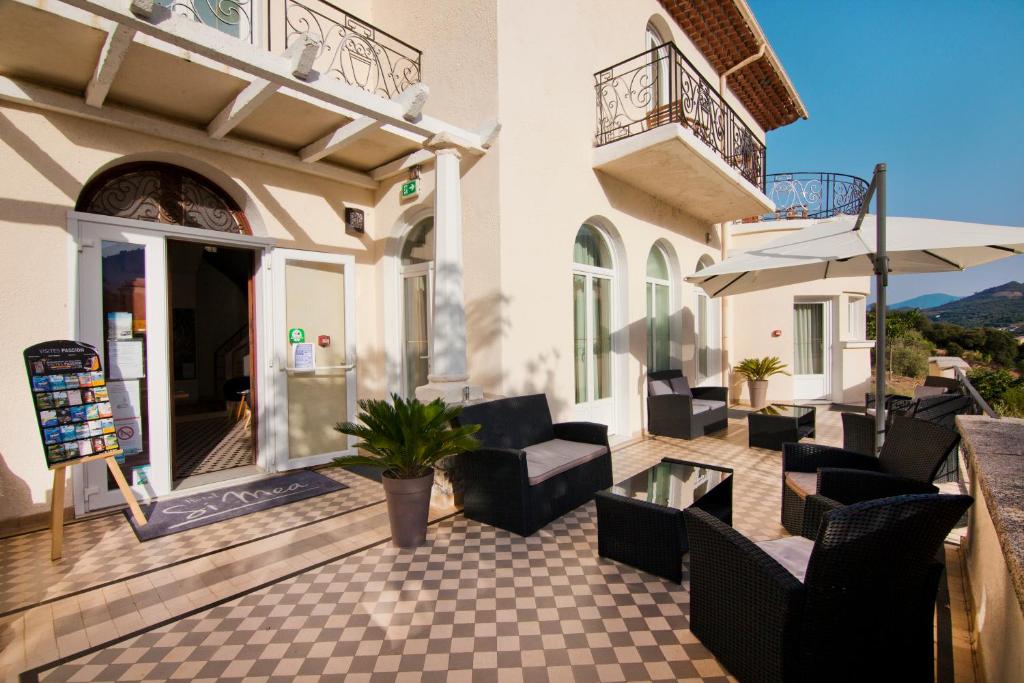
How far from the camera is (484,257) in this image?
4.69m

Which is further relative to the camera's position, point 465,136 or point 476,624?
point 465,136

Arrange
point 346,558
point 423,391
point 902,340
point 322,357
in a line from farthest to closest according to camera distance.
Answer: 1. point 902,340
2. point 322,357
3. point 423,391
4. point 346,558

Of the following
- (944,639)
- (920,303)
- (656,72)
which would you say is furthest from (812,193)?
(920,303)

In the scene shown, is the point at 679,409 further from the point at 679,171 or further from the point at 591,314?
the point at 679,171

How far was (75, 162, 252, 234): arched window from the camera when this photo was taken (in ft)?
13.4

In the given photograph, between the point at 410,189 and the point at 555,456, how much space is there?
3.29m

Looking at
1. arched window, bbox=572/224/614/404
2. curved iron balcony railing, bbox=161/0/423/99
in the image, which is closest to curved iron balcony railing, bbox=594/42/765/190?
arched window, bbox=572/224/614/404

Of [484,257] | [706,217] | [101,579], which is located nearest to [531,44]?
[484,257]

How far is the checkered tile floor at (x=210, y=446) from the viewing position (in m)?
5.25

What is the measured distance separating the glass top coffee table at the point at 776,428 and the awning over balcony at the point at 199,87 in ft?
15.2

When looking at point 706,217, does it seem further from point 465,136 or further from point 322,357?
point 322,357

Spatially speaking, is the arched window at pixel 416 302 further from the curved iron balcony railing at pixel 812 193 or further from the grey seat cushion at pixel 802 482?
the curved iron balcony railing at pixel 812 193

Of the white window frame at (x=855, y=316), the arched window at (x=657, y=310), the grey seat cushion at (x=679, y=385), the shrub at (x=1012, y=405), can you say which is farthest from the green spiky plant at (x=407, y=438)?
the white window frame at (x=855, y=316)

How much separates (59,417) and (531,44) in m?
5.20
